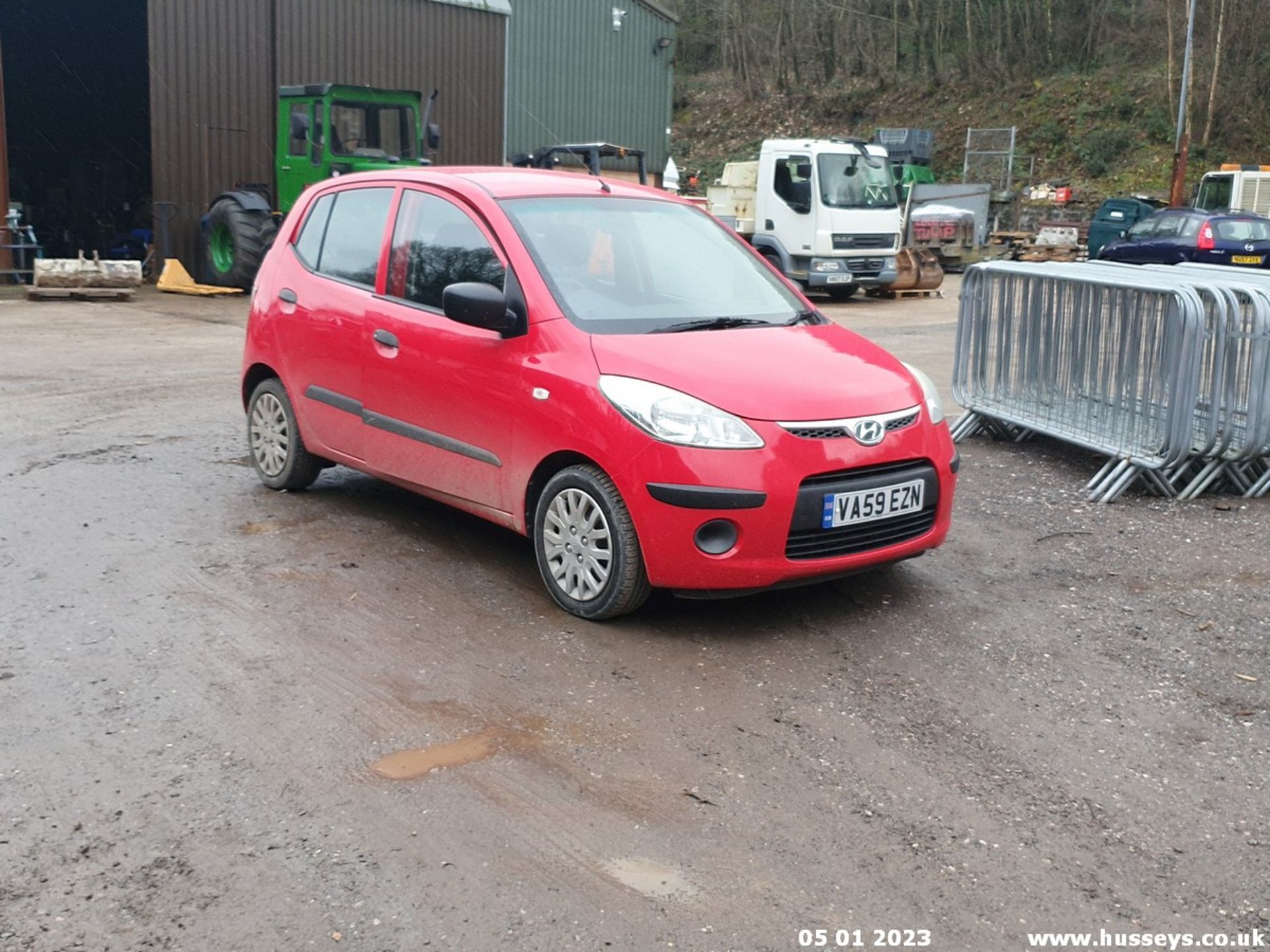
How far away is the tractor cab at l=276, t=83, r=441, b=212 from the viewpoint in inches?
712

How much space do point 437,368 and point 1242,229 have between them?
21.8 m

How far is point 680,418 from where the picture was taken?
495cm

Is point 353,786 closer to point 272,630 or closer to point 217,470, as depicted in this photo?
point 272,630

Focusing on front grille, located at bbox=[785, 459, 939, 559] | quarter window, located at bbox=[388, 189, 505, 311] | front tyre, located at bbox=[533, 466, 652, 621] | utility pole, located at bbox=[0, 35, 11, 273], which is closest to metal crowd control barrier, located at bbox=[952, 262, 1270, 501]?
front grille, located at bbox=[785, 459, 939, 559]

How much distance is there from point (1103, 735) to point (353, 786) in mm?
2361

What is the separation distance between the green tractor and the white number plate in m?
14.0

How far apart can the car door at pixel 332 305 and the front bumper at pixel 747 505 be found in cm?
198

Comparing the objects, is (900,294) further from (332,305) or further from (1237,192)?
(332,305)

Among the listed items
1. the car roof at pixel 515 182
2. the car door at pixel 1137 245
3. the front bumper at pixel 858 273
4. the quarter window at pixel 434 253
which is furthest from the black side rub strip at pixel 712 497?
the car door at pixel 1137 245

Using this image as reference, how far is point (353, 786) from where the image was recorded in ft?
12.5

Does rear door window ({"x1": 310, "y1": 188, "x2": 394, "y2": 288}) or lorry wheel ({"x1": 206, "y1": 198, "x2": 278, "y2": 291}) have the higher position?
rear door window ({"x1": 310, "y1": 188, "x2": 394, "y2": 288})

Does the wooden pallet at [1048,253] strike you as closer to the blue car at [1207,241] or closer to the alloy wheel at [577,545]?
the blue car at [1207,241]

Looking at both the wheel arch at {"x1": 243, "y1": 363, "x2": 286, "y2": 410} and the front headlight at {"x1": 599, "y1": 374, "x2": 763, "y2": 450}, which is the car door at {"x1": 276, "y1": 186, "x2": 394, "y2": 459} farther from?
Answer: the front headlight at {"x1": 599, "y1": 374, "x2": 763, "y2": 450}

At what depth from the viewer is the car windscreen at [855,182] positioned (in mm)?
20672
